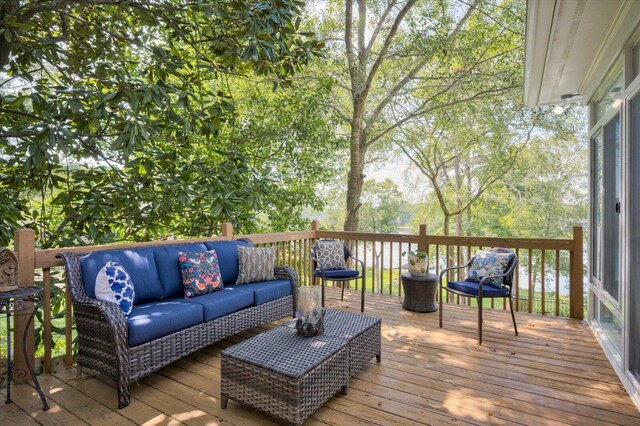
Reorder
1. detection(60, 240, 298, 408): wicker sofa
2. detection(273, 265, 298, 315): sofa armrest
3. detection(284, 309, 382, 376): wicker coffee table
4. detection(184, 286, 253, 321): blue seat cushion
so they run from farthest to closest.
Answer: detection(273, 265, 298, 315): sofa armrest < detection(184, 286, 253, 321): blue seat cushion < detection(284, 309, 382, 376): wicker coffee table < detection(60, 240, 298, 408): wicker sofa

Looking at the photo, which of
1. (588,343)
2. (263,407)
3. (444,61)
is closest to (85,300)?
(263,407)

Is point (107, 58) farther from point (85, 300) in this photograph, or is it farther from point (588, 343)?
point (588, 343)

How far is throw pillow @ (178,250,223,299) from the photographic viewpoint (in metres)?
3.23

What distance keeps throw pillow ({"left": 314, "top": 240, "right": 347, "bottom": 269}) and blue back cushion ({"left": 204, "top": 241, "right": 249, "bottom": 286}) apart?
3.94 ft

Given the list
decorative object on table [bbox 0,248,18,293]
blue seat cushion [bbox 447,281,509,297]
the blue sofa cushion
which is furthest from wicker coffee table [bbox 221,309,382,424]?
blue seat cushion [bbox 447,281,509,297]

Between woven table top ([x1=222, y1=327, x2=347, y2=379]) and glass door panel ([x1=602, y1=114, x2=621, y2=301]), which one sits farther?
glass door panel ([x1=602, y1=114, x2=621, y2=301])

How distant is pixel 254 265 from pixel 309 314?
4.60 feet

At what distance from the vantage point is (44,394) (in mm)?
2410

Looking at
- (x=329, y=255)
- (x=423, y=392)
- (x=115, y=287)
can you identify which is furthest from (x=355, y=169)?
(x=115, y=287)

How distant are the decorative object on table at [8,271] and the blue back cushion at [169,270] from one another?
1011 mm

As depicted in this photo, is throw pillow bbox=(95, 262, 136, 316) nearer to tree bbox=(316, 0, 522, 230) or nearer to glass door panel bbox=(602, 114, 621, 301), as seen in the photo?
glass door panel bbox=(602, 114, 621, 301)

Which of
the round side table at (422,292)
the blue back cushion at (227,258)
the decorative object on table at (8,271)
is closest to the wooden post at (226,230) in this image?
the blue back cushion at (227,258)

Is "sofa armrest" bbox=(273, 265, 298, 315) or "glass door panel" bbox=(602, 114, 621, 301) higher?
"glass door panel" bbox=(602, 114, 621, 301)

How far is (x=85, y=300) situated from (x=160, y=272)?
0.72 m
